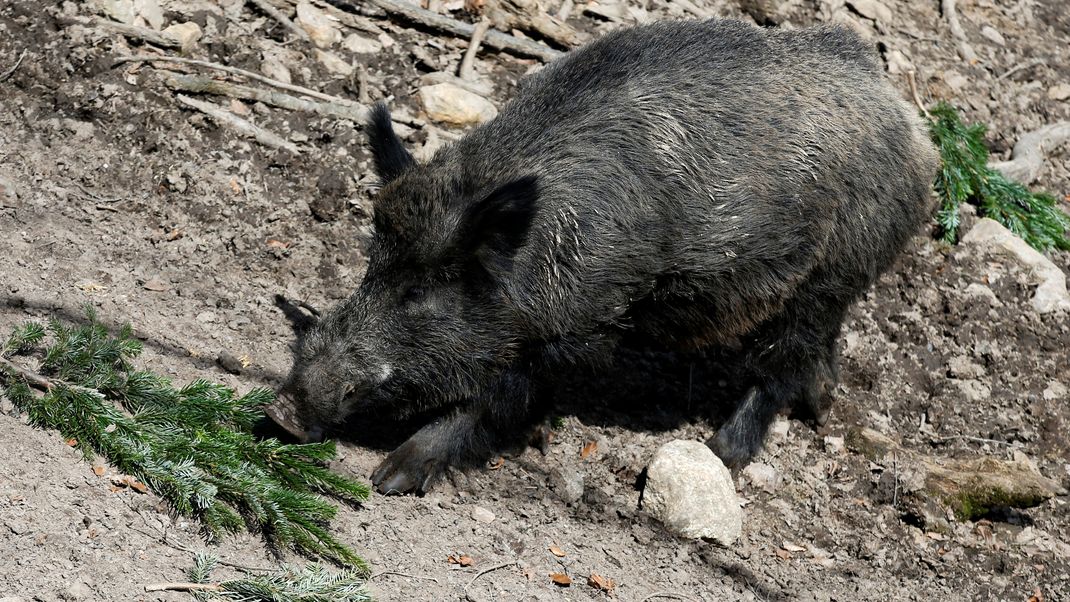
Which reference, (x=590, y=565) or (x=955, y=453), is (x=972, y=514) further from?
(x=590, y=565)

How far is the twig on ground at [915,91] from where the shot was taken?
305 inches

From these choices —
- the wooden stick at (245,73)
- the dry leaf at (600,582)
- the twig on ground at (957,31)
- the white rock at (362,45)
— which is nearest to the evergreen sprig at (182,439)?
the dry leaf at (600,582)

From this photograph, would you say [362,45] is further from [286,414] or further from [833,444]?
[833,444]

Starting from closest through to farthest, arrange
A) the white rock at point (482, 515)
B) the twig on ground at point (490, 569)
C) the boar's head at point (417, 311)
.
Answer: the twig on ground at point (490, 569) → the boar's head at point (417, 311) → the white rock at point (482, 515)

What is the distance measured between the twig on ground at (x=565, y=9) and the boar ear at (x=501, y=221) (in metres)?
3.62

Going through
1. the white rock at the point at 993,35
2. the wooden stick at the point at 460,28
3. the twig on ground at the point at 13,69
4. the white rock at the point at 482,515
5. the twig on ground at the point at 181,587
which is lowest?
the white rock at the point at 482,515

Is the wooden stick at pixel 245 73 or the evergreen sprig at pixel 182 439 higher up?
the wooden stick at pixel 245 73

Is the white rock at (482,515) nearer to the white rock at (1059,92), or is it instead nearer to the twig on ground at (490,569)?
the twig on ground at (490,569)

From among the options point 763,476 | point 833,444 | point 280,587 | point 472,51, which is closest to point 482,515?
point 280,587

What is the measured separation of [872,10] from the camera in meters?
8.55

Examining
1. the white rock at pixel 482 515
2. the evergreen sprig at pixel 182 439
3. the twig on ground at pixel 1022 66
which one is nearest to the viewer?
the evergreen sprig at pixel 182 439

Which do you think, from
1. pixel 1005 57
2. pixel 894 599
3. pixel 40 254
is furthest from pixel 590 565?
pixel 1005 57

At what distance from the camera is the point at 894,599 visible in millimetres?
4969

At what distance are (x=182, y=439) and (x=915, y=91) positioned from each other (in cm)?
613
